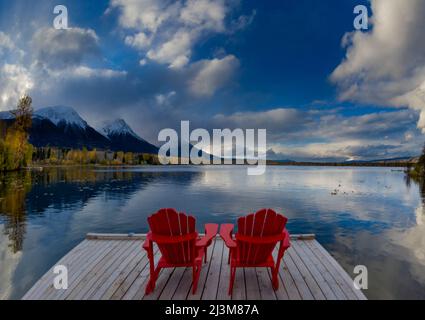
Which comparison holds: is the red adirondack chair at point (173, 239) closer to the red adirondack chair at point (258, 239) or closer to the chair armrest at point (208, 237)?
the chair armrest at point (208, 237)

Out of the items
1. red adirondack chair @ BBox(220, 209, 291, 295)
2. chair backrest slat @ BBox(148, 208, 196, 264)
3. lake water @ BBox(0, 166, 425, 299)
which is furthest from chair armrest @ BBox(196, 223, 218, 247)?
lake water @ BBox(0, 166, 425, 299)

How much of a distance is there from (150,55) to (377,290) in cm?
2664

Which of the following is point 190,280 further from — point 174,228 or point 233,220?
point 233,220

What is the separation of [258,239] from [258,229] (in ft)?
0.57

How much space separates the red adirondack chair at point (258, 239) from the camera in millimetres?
4164

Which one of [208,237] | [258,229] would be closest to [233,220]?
[208,237]

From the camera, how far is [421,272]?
7.88 m

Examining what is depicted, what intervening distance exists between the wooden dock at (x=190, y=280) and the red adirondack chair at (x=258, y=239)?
0.36m

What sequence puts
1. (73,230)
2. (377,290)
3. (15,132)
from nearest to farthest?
(377,290) → (73,230) → (15,132)

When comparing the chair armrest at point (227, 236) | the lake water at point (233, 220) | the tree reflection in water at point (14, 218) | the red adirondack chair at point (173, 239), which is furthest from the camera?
the tree reflection in water at point (14, 218)

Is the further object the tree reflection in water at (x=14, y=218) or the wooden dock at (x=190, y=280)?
the tree reflection in water at (x=14, y=218)

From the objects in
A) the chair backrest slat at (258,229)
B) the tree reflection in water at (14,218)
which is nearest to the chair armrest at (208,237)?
the chair backrest slat at (258,229)

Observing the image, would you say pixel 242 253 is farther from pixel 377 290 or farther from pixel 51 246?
pixel 51 246
